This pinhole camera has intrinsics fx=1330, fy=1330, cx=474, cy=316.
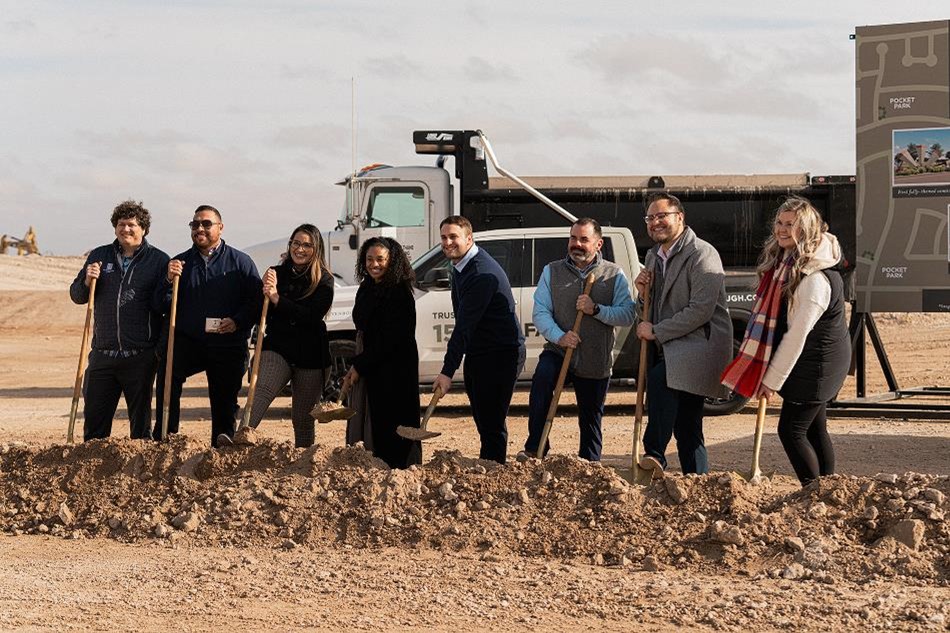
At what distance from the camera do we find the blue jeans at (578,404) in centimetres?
849

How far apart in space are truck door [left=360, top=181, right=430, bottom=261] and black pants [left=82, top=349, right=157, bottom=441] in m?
7.77

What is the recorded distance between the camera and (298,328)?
8.66m

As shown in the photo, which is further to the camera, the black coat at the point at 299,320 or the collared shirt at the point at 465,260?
the black coat at the point at 299,320

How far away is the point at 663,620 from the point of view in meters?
5.93

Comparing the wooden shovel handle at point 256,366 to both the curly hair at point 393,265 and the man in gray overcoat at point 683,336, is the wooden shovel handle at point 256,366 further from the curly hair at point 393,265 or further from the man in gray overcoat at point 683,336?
the man in gray overcoat at point 683,336

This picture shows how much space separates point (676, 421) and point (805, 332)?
1.01 meters

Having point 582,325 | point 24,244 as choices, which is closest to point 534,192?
point 582,325

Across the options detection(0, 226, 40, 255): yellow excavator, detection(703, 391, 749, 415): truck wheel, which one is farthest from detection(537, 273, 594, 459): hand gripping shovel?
detection(0, 226, 40, 255): yellow excavator

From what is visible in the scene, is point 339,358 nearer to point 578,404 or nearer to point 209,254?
point 209,254

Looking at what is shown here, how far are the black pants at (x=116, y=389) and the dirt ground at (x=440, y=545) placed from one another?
1.10 ft

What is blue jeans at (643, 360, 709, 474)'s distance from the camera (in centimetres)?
770

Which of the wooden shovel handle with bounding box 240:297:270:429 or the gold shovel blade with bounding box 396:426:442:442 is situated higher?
the wooden shovel handle with bounding box 240:297:270:429

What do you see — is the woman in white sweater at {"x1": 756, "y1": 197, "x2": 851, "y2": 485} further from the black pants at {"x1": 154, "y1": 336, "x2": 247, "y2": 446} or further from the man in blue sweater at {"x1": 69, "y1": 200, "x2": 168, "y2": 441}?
the man in blue sweater at {"x1": 69, "y1": 200, "x2": 168, "y2": 441}

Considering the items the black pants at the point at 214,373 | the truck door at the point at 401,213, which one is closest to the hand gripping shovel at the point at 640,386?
the black pants at the point at 214,373
